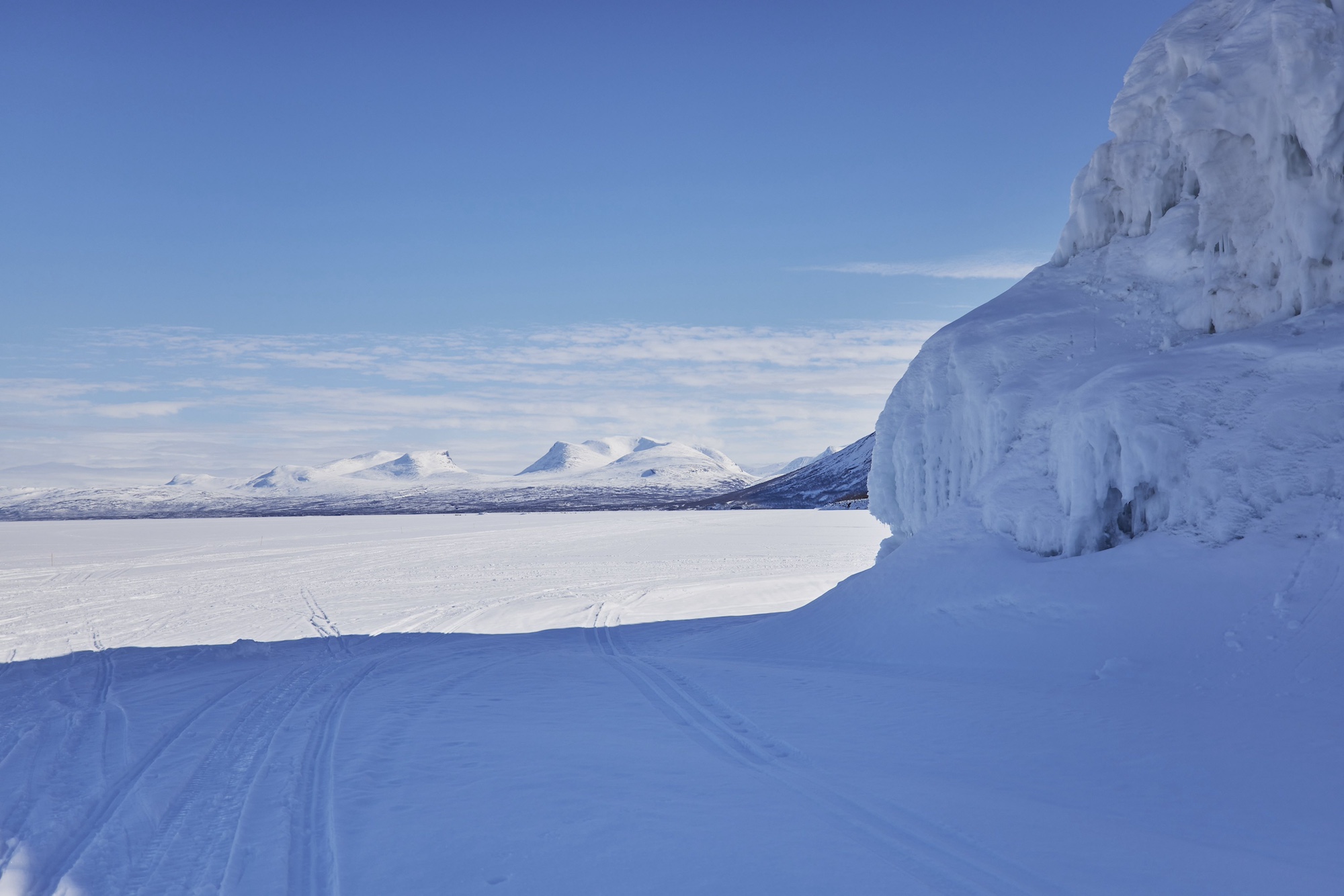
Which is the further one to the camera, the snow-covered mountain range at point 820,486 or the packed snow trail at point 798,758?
the snow-covered mountain range at point 820,486

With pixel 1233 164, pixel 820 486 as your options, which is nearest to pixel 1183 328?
pixel 1233 164

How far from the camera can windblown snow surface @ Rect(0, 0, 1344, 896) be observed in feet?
19.5

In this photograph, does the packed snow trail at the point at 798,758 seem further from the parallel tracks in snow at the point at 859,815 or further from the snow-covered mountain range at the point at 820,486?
the snow-covered mountain range at the point at 820,486

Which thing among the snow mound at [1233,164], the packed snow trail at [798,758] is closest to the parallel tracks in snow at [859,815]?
the packed snow trail at [798,758]

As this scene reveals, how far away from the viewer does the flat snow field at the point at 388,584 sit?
18.9 meters

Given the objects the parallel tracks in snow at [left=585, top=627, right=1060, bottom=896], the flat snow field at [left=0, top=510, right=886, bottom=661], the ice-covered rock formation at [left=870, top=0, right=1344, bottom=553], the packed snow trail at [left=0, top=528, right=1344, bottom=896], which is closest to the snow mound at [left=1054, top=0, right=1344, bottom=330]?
the ice-covered rock formation at [left=870, top=0, right=1344, bottom=553]

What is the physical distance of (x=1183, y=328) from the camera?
44.5 feet

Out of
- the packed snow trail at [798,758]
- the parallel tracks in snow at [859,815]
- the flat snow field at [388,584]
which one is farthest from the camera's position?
the flat snow field at [388,584]

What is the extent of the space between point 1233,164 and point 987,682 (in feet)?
30.3

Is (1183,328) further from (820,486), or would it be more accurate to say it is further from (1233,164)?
(820,486)

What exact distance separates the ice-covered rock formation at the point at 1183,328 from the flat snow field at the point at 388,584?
8.54 m

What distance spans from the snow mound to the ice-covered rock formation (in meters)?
0.03

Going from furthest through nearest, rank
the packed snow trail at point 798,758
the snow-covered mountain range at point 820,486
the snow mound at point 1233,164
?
the snow-covered mountain range at point 820,486, the snow mound at point 1233,164, the packed snow trail at point 798,758

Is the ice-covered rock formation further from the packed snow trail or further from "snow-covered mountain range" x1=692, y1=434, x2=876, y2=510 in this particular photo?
"snow-covered mountain range" x1=692, y1=434, x2=876, y2=510
